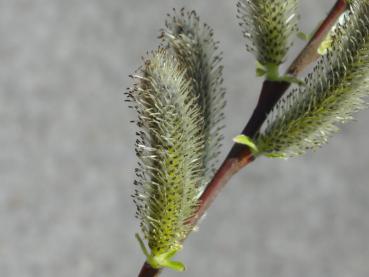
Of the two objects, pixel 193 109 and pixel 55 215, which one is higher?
pixel 193 109

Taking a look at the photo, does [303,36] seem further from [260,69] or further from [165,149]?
[165,149]

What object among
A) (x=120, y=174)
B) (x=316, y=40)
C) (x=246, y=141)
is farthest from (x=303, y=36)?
(x=120, y=174)

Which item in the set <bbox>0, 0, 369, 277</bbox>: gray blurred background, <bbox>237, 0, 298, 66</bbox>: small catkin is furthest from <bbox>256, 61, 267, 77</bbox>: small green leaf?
<bbox>0, 0, 369, 277</bbox>: gray blurred background

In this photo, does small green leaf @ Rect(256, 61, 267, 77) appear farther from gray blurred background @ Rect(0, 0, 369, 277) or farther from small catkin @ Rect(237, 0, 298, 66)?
gray blurred background @ Rect(0, 0, 369, 277)

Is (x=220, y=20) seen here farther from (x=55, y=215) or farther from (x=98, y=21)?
(x=55, y=215)

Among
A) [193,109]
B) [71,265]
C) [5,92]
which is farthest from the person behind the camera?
[5,92]

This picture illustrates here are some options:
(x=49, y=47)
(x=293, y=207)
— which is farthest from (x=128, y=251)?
(x=49, y=47)
